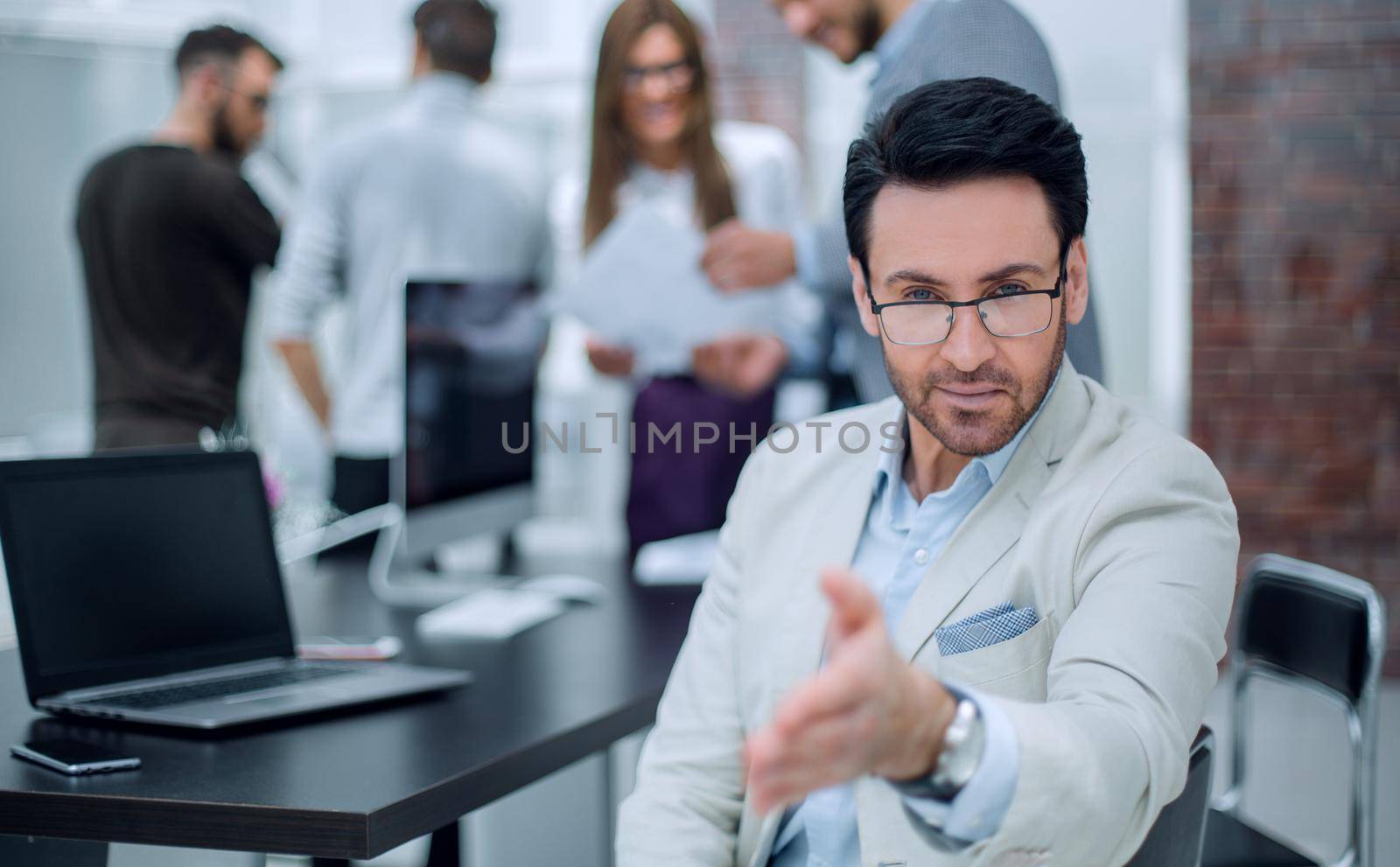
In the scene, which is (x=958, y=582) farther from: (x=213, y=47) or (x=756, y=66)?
(x=756, y=66)

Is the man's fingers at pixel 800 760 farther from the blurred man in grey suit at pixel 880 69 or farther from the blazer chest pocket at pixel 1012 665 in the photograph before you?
the blurred man in grey suit at pixel 880 69

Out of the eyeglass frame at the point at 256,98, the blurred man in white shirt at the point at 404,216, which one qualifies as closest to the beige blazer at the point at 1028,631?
the blurred man in white shirt at the point at 404,216

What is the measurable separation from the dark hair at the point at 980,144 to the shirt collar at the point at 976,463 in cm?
15

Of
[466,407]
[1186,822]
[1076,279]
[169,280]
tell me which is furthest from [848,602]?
[169,280]

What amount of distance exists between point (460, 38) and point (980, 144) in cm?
216

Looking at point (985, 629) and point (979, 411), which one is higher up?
point (979, 411)

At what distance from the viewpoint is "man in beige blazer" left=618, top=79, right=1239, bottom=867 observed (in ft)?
2.49

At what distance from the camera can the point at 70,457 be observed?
155cm

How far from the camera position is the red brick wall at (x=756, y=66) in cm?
417

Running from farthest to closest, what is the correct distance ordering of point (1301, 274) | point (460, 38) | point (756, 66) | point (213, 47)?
point (756, 66)
point (1301, 274)
point (213, 47)
point (460, 38)

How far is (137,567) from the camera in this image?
158 cm

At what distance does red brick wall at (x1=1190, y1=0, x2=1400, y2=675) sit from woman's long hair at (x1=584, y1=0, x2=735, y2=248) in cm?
198

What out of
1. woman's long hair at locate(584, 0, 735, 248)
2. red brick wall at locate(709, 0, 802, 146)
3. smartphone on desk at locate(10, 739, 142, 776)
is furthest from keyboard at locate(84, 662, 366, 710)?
red brick wall at locate(709, 0, 802, 146)

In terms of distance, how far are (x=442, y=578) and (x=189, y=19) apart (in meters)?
2.68
